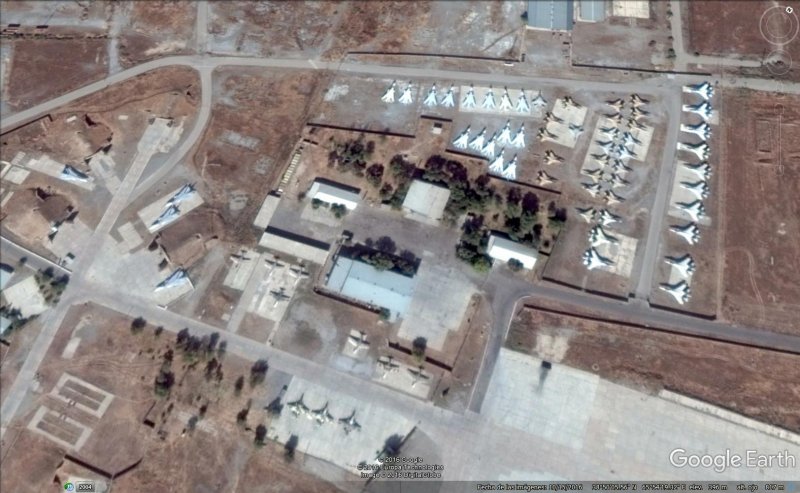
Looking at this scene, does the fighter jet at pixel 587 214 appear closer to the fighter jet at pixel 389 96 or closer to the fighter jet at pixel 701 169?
the fighter jet at pixel 701 169

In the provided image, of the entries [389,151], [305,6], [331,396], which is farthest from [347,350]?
[305,6]

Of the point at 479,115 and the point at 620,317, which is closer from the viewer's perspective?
the point at 620,317

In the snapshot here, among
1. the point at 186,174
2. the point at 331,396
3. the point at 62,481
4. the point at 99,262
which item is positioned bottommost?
the point at 62,481

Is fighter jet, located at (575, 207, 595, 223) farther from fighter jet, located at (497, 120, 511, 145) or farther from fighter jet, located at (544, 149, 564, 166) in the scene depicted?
fighter jet, located at (497, 120, 511, 145)

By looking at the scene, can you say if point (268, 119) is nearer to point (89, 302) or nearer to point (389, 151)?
point (389, 151)

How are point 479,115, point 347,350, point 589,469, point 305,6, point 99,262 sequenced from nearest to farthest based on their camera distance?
1. point 589,469
2. point 347,350
3. point 99,262
4. point 479,115
5. point 305,6

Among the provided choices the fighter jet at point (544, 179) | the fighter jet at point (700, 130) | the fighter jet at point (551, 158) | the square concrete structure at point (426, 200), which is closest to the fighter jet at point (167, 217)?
the square concrete structure at point (426, 200)
